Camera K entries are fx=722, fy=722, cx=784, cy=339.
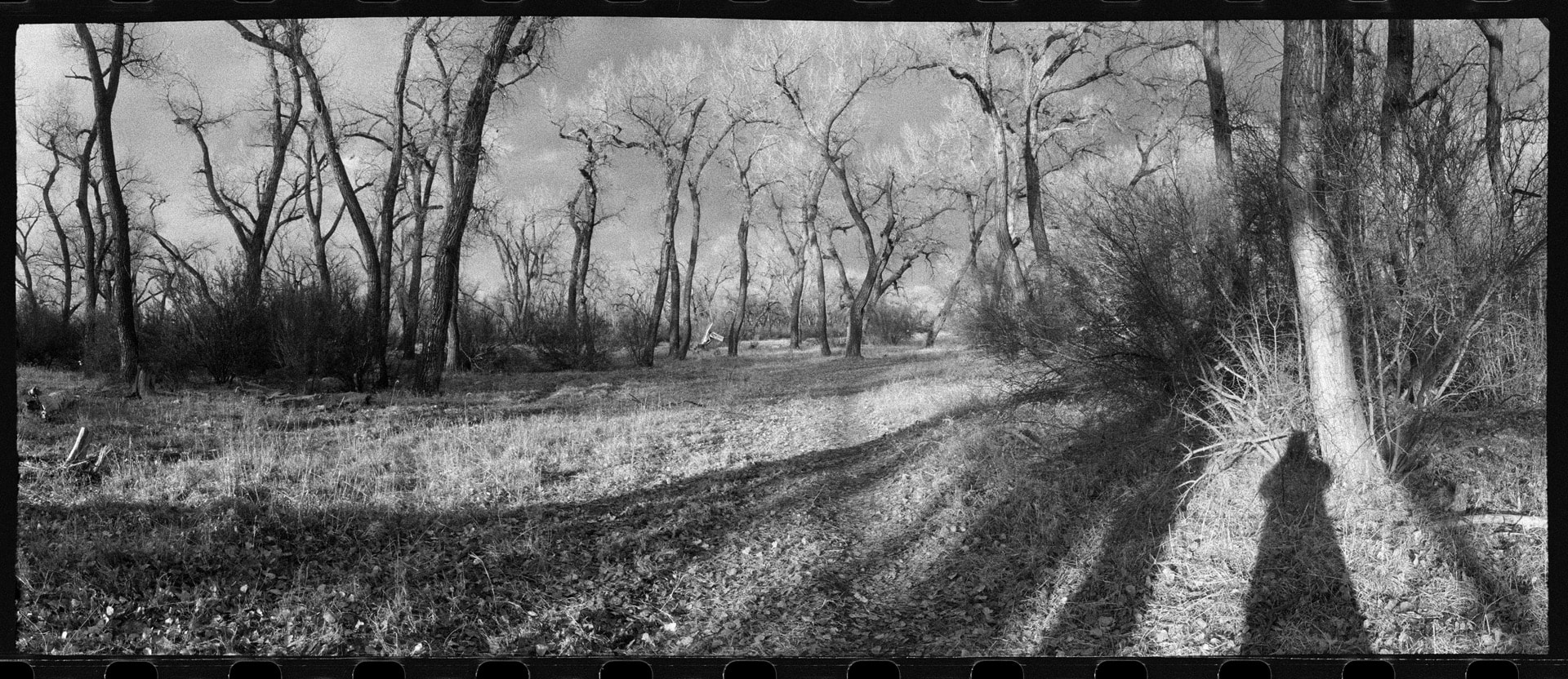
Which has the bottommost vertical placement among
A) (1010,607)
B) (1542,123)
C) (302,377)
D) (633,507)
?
(1010,607)

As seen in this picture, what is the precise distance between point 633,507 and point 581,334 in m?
11.7

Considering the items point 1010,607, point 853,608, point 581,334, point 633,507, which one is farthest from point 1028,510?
point 581,334

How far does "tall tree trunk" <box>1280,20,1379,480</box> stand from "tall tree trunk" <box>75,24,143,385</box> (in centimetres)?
902

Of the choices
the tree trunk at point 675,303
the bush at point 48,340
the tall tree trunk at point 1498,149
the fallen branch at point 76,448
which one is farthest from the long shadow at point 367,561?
the tree trunk at point 675,303

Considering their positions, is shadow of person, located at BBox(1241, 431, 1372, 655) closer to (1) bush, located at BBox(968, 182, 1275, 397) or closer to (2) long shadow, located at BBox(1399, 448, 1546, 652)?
(2) long shadow, located at BBox(1399, 448, 1546, 652)

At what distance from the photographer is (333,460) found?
200 inches

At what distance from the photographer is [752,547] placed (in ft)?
14.1

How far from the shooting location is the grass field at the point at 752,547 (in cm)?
321

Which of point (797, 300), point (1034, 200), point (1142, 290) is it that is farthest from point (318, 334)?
point (797, 300)

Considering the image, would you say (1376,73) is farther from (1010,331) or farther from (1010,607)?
(1010,607)

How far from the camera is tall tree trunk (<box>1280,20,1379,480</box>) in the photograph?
436 cm

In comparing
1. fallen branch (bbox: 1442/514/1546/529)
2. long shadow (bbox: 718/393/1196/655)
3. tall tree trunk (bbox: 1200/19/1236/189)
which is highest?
tall tree trunk (bbox: 1200/19/1236/189)

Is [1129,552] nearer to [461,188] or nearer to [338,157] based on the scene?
[461,188]

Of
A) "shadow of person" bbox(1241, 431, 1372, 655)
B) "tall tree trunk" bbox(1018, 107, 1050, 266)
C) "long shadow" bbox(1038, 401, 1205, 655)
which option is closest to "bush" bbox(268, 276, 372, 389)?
"tall tree trunk" bbox(1018, 107, 1050, 266)
